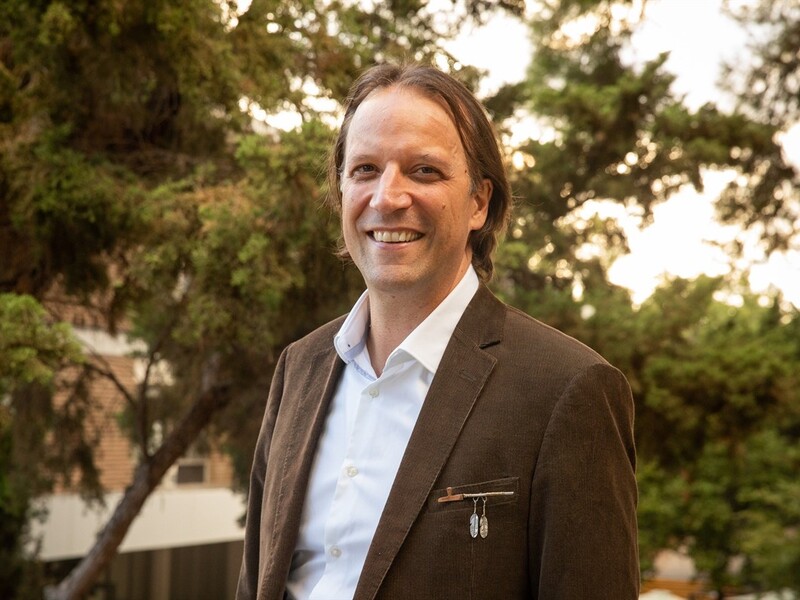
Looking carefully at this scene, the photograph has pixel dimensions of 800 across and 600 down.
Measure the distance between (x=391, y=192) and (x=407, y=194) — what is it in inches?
1.3

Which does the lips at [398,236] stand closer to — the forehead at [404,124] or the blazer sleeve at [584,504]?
the forehead at [404,124]

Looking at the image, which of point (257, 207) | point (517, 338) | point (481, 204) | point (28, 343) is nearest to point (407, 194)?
point (481, 204)

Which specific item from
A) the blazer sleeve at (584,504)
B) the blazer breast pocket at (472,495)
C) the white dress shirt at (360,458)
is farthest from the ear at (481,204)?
the blazer breast pocket at (472,495)

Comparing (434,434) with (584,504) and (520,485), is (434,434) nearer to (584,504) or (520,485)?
(520,485)

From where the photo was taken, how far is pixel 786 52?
14.5m

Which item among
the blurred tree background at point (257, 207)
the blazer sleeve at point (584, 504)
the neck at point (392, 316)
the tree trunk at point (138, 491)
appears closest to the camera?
the blazer sleeve at point (584, 504)

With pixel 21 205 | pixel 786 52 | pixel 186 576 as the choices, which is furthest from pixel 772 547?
pixel 21 205

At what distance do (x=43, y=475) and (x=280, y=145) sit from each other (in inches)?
269

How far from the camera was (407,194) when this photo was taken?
7.11 ft

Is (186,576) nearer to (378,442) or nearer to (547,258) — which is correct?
(547,258)

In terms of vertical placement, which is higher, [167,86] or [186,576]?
[167,86]

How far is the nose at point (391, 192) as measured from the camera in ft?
7.09

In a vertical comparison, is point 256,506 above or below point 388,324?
below

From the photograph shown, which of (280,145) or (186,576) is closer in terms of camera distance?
(280,145)
